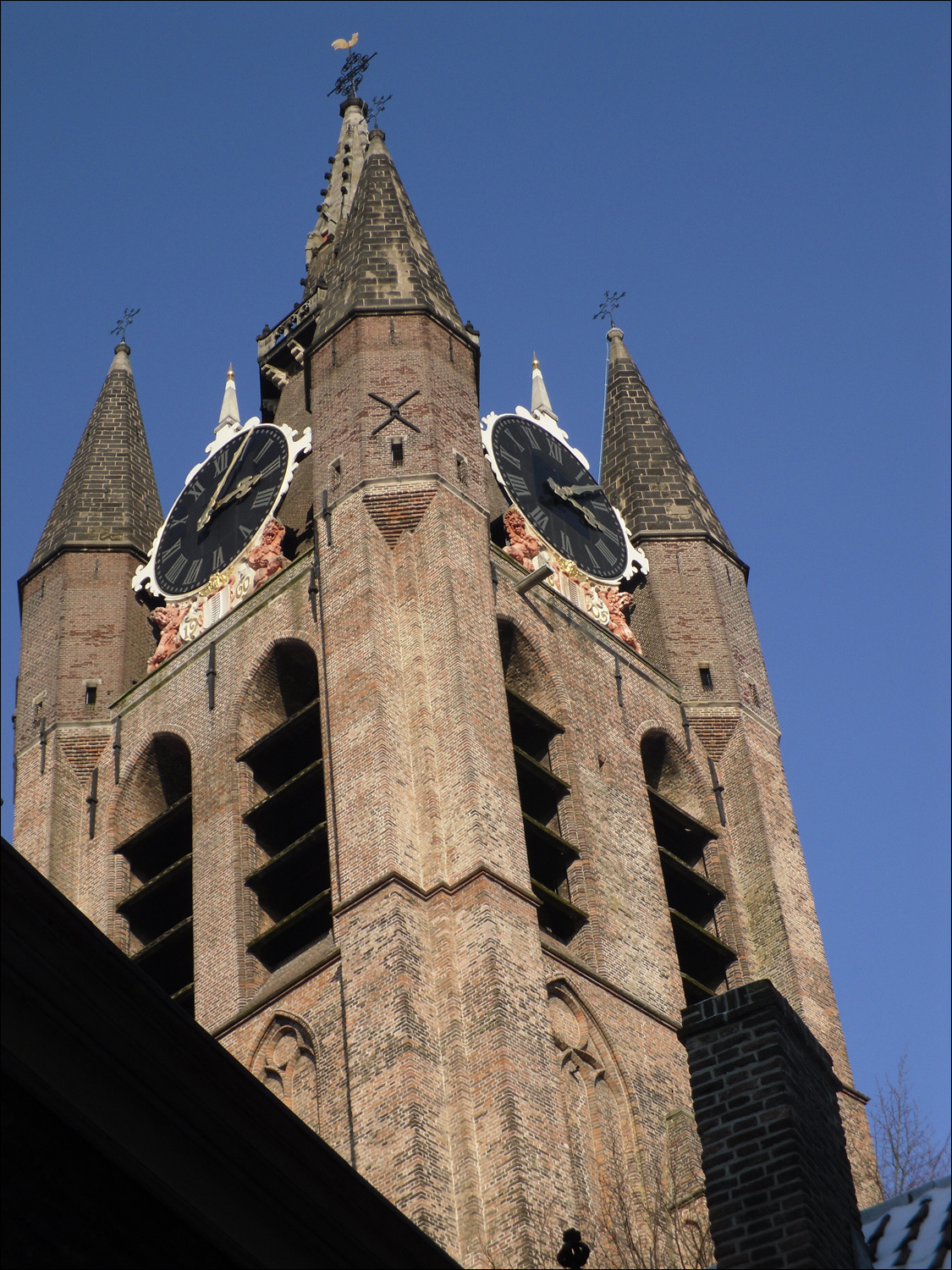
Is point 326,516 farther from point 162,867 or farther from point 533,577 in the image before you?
point 162,867

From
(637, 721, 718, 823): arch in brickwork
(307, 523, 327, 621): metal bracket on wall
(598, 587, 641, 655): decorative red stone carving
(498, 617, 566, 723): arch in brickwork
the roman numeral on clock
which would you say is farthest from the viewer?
the roman numeral on clock

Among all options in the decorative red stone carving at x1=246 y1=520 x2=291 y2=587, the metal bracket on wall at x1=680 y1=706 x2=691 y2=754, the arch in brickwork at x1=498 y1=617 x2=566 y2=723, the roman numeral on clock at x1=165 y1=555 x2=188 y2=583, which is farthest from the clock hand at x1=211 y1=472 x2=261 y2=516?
the metal bracket on wall at x1=680 y1=706 x2=691 y2=754

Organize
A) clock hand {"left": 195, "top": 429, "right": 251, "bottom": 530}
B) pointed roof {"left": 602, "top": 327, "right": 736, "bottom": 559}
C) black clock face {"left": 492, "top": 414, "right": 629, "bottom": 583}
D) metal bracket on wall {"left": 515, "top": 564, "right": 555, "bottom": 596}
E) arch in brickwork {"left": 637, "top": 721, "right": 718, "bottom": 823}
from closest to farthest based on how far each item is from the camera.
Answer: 1. metal bracket on wall {"left": 515, "top": 564, "right": 555, "bottom": 596}
2. arch in brickwork {"left": 637, "top": 721, "right": 718, "bottom": 823}
3. black clock face {"left": 492, "top": 414, "right": 629, "bottom": 583}
4. clock hand {"left": 195, "top": 429, "right": 251, "bottom": 530}
5. pointed roof {"left": 602, "top": 327, "right": 736, "bottom": 559}

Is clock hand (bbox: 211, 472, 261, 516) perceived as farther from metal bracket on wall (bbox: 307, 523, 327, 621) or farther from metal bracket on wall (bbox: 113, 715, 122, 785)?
metal bracket on wall (bbox: 113, 715, 122, 785)

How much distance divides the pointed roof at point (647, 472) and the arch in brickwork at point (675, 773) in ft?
16.0

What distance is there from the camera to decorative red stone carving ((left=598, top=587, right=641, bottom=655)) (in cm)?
3631

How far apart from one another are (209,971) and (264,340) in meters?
17.4

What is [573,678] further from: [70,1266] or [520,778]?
[70,1266]

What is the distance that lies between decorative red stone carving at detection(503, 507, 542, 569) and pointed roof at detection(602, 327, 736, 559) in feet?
12.7

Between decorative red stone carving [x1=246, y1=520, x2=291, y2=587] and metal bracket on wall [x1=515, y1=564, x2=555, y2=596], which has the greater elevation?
decorative red stone carving [x1=246, y1=520, x2=291, y2=587]

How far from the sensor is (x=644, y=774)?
3519 centimetres

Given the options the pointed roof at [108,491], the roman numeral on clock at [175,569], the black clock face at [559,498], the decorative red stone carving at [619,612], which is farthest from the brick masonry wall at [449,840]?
the pointed roof at [108,491]

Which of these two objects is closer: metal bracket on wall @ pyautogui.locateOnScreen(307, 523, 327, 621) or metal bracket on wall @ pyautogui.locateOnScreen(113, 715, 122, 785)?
metal bracket on wall @ pyautogui.locateOnScreen(307, 523, 327, 621)

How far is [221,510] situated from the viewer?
1463 inches
